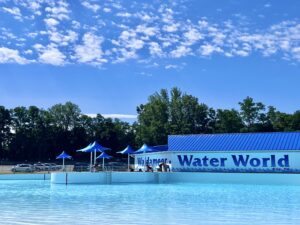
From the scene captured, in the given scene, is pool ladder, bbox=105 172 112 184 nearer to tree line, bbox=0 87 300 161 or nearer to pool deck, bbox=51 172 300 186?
pool deck, bbox=51 172 300 186

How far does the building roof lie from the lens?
32375 mm

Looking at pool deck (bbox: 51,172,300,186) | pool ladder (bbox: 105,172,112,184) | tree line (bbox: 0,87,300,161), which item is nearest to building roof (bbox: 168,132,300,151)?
pool deck (bbox: 51,172,300,186)

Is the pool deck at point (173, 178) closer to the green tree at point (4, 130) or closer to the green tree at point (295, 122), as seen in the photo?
the green tree at point (295, 122)

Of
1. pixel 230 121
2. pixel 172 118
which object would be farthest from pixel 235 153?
pixel 172 118

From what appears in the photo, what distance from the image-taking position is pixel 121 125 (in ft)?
283

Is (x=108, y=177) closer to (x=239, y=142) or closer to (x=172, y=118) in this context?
(x=239, y=142)

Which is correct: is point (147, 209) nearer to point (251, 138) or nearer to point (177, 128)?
point (251, 138)

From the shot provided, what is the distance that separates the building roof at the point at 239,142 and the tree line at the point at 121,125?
106 feet

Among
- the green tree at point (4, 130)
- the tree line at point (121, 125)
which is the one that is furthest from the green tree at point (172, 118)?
the green tree at point (4, 130)

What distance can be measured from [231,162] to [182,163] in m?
4.24

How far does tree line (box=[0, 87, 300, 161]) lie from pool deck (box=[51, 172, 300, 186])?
37313 mm

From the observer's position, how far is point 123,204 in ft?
51.5

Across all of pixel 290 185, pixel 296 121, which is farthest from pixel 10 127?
pixel 290 185

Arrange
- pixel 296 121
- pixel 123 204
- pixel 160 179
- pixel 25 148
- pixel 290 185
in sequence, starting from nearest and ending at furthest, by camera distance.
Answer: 1. pixel 123 204
2. pixel 290 185
3. pixel 160 179
4. pixel 296 121
5. pixel 25 148
